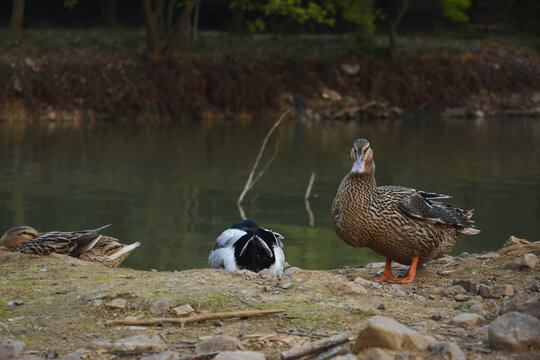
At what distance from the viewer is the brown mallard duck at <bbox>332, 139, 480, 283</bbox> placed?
699 cm

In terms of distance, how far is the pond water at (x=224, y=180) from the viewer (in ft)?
37.3

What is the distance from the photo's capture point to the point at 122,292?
17.8 ft

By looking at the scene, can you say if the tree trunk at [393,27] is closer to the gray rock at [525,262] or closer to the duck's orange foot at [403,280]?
the gray rock at [525,262]

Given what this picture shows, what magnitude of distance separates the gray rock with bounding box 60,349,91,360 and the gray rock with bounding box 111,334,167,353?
0.49 ft

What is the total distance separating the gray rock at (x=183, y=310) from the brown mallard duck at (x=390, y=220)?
2.36 meters

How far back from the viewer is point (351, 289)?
5.70m

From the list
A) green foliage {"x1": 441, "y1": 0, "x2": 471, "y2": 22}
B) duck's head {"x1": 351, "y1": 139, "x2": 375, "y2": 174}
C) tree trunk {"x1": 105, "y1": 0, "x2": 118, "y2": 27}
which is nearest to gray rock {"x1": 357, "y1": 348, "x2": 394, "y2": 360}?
duck's head {"x1": 351, "y1": 139, "x2": 375, "y2": 174}

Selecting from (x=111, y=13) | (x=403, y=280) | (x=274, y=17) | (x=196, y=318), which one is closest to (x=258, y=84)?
(x=274, y=17)

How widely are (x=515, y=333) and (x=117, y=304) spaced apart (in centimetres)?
255

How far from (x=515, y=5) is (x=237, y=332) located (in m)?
41.3

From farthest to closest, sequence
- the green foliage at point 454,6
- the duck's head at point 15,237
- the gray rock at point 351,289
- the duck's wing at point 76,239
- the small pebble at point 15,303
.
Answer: the green foliage at point 454,6 < the duck's head at point 15,237 < the duck's wing at point 76,239 < the gray rock at point 351,289 < the small pebble at point 15,303

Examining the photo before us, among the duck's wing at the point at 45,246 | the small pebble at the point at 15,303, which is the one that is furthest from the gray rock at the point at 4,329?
the duck's wing at the point at 45,246

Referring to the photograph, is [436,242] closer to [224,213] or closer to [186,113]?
[224,213]

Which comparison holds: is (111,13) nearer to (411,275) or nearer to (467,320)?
(411,275)
